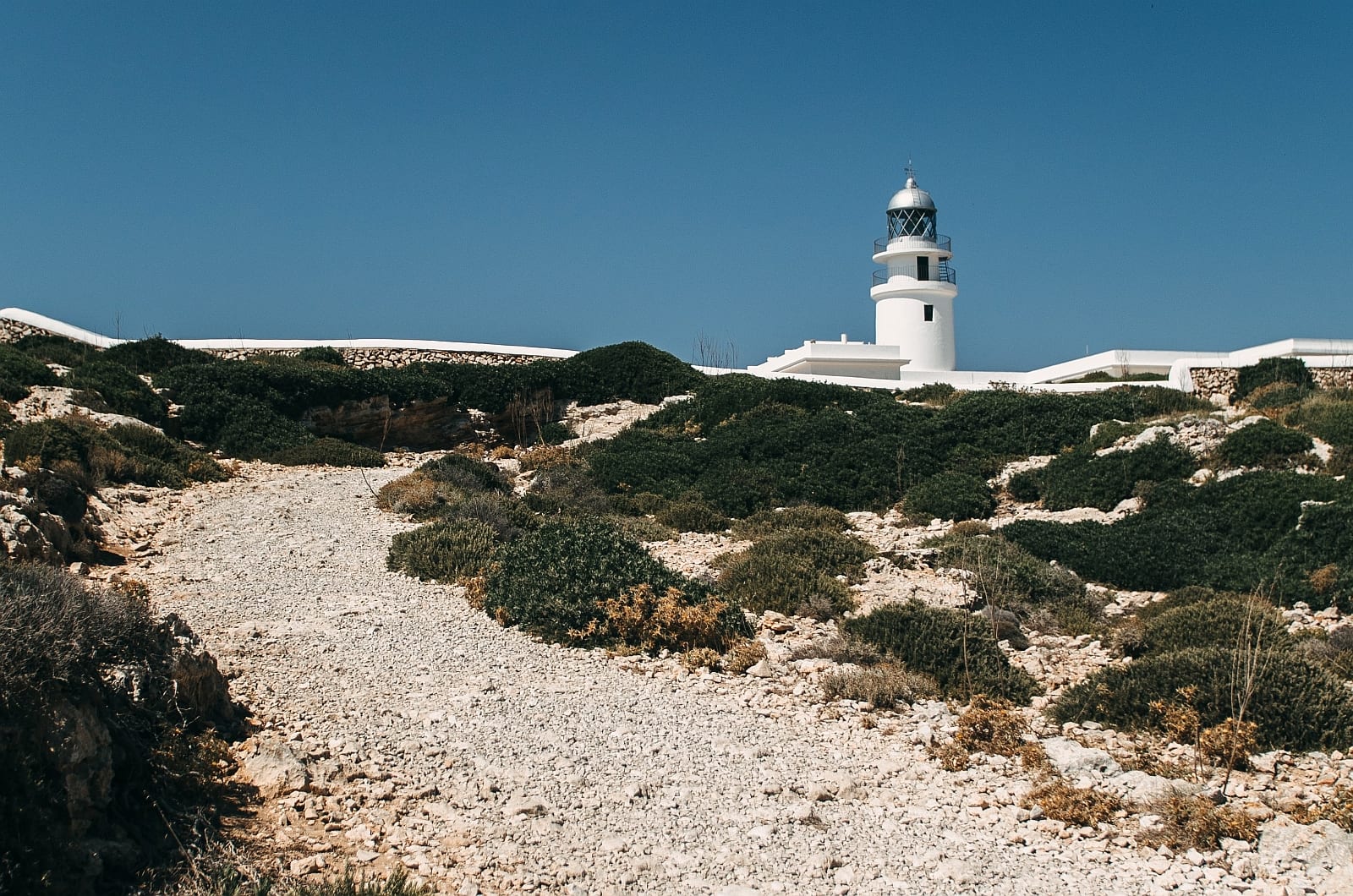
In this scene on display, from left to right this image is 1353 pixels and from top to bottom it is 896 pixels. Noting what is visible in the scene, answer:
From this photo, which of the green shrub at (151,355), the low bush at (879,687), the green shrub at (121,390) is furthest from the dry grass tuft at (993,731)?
the green shrub at (151,355)

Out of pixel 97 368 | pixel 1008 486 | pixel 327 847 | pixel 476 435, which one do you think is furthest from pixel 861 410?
pixel 327 847

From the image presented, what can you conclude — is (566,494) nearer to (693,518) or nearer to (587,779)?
(693,518)

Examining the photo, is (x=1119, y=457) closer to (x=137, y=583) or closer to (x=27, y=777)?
(x=137, y=583)

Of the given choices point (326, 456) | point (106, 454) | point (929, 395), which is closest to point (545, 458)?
point (326, 456)

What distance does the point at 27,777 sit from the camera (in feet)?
15.0

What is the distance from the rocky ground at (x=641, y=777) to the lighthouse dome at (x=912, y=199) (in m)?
34.4

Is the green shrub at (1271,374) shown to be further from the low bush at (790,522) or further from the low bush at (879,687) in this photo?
the low bush at (879,687)

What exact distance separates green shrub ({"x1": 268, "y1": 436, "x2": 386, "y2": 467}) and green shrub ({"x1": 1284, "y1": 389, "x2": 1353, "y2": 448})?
17232 mm

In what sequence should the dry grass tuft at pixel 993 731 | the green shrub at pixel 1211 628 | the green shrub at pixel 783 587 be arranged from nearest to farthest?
1. the dry grass tuft at pixel 993 731
2. the green shrub at pixel 1211 628
3. the green shrub at pixel 783 587

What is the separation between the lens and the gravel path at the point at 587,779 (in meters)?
5.59

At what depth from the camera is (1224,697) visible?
24.9ft

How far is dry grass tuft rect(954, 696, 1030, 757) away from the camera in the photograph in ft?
24.2

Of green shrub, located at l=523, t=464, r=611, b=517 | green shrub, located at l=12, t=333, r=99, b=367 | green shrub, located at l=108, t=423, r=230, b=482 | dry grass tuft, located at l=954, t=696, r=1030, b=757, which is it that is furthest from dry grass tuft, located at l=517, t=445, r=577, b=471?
dry grass tuft, located at l=954, t=696, r=1030, b=757

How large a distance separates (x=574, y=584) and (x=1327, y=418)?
14231 mm
